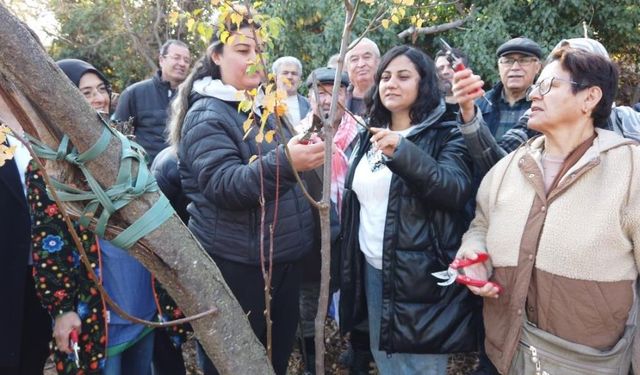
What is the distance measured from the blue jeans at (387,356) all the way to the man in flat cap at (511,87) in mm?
1720

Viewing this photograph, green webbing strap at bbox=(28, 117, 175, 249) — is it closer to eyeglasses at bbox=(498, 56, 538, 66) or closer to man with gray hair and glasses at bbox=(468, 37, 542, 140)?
man with gray hair and glasses at bbox=(468, 37, 542, 140)

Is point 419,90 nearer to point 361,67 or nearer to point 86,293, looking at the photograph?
point 86,293

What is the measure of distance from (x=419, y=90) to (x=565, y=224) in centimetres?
99

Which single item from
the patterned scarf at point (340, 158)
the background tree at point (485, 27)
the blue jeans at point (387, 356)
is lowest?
the blue jeans at point (387, 356)

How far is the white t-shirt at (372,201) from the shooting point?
8.52 feet

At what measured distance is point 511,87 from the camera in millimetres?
3979

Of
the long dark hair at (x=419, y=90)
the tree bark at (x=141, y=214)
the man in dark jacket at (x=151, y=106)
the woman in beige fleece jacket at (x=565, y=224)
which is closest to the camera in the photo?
the tree bark at (x=141, y=214)

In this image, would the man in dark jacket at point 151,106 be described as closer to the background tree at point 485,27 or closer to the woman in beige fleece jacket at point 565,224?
the background tree at point 485,27

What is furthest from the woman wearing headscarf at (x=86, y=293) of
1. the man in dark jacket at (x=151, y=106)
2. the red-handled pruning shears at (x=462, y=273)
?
the man in dark jacket at (x=151, y=106)

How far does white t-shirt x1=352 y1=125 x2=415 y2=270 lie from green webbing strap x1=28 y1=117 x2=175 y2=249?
1320 millimetres

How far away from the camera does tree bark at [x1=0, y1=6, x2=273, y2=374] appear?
1.29 metres

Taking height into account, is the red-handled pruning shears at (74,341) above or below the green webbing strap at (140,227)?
below

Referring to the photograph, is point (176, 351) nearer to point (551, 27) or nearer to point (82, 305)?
point (82, 305)

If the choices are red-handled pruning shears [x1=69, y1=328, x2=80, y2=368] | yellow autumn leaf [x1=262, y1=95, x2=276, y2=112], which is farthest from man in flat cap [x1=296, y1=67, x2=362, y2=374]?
yellow autumn leaf [x1=262, y1=95, x2=276, y2=112]
